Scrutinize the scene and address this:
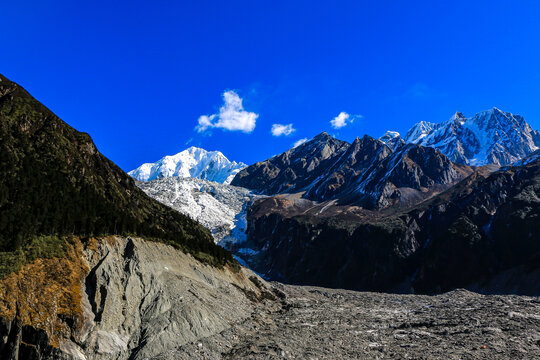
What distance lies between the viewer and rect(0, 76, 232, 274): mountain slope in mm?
40812

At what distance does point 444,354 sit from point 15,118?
7853cm

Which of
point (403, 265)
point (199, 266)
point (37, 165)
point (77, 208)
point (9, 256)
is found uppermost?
point (403, 265)

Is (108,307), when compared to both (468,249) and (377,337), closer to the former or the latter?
(377,337)

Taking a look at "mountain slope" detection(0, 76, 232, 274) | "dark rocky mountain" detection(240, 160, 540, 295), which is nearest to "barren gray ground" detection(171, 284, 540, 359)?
"mountain slope" detection(0, 76, 232, 274)

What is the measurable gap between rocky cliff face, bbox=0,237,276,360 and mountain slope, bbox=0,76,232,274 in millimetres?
3046

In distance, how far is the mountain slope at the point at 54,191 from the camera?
40.8m

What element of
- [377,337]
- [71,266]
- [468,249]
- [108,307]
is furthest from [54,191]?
[468,249]

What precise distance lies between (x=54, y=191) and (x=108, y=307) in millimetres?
26523

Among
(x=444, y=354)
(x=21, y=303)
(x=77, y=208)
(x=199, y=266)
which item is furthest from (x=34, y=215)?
(x=444, y=354)

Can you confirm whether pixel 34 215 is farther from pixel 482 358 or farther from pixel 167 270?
pixel 482 358

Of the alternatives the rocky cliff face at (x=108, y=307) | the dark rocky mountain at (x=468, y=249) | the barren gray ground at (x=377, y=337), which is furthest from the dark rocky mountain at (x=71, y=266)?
the dark rocky mountain at (x=468, y=249)

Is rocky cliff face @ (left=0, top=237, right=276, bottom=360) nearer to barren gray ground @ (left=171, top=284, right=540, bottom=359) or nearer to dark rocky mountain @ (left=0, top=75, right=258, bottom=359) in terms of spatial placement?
dark rocky mountain @ (left=0, top=75, right=258, bottom=359)

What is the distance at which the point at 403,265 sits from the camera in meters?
179

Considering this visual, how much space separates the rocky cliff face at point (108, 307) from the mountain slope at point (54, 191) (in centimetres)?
305
